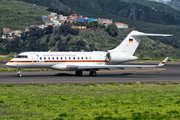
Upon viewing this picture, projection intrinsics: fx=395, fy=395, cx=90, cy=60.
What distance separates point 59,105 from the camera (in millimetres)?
19250

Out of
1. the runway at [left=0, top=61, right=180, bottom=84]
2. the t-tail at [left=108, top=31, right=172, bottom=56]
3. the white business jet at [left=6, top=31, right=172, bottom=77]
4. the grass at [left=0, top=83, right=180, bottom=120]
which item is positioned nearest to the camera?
the grass at [left=0, top=83, right=180, bottom=120]

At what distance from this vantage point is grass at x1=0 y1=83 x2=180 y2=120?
16.5 meters

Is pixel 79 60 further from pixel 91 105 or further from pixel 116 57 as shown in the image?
pixel 91 105

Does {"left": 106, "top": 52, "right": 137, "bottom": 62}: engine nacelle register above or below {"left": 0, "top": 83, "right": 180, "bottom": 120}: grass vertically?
above

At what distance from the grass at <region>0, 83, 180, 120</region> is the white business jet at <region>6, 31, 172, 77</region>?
1442cm

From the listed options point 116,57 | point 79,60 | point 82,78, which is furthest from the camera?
point 116,57

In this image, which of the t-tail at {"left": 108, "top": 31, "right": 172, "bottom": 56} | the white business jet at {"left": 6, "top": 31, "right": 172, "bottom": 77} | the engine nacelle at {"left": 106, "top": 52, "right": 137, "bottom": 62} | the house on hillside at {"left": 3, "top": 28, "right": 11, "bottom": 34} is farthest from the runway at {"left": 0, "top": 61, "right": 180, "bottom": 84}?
the house on hillside at {"left": 3, "top": 28, "right": 11, "bottom": 34}

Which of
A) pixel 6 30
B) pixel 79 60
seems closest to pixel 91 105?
pixel 79 60

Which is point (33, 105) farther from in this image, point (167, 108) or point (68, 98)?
point (167, 108)

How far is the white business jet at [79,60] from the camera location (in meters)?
38.8

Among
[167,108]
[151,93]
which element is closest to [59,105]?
[167,108]

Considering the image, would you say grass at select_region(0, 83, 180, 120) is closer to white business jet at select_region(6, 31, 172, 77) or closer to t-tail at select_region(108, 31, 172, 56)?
white business jet at select_region(6, 31, 172, 77)

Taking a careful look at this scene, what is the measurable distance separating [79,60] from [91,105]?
874 inches

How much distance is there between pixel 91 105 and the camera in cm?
1925
